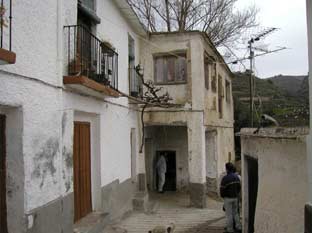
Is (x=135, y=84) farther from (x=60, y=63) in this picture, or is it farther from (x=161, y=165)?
(x=60, y=63)

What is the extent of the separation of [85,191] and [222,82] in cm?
1300

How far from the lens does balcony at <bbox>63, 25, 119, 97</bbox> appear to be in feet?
25.5

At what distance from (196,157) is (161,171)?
2820 millimetres

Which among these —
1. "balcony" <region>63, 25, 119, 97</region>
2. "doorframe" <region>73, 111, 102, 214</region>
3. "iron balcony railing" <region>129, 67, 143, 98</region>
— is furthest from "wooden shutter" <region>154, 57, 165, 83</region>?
"doorframe" <region>73, 111, 102, 214</region>

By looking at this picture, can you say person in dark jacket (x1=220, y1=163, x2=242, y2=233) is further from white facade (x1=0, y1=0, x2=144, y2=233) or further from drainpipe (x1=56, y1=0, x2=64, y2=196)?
drainpipe (x1=56, y1=0, x2=64, y2=196)

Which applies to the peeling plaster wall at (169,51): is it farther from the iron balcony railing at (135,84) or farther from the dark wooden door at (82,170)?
the dark wooden door at (82,170)

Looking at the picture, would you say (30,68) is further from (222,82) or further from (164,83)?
(222,82)

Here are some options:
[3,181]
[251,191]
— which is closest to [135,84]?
[251,191]

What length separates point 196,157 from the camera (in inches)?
591

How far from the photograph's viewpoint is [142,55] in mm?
15469

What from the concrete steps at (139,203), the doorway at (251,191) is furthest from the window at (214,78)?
the doorway at (251,191)

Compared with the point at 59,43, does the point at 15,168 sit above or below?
below

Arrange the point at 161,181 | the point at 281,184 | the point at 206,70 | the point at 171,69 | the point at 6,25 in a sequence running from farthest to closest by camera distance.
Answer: the point at 161,181 < the point at 206,70 < the point at 171,69 < the point at 281,184 < the point at 6,25

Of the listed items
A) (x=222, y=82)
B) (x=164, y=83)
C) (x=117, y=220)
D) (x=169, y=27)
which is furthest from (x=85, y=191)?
(x=169, y=27)
